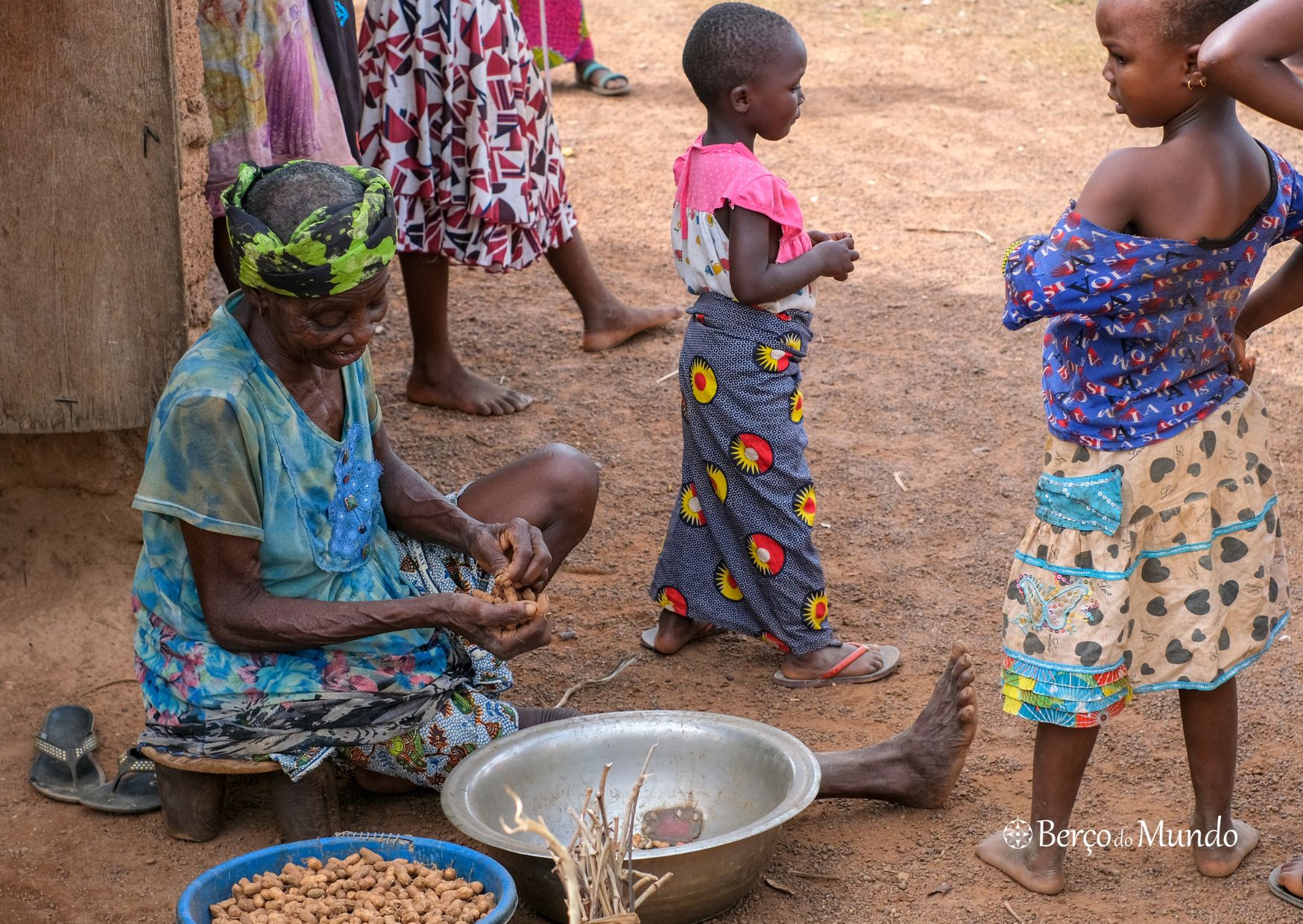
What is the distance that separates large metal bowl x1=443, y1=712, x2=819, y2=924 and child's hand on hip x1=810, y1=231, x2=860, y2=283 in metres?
1.00

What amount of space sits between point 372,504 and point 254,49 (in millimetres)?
1350

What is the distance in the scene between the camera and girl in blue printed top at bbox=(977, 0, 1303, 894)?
220 cm

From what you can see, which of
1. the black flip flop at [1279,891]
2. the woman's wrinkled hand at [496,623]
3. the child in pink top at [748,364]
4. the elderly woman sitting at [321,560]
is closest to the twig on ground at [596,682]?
the child in pink top at [748,364]

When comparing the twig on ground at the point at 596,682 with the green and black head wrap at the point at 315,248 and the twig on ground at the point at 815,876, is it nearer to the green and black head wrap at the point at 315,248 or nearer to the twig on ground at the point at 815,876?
the twig on ground at the point at 815,876

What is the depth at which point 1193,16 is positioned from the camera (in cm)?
213

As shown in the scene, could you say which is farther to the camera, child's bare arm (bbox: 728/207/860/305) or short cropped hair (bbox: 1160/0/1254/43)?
child's bare arm (bbox: 728/207/860/305)

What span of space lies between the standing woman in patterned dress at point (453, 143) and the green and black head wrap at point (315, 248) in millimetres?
1942

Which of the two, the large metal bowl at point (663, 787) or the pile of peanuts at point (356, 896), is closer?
the pile of peanuts at point (356, 896)

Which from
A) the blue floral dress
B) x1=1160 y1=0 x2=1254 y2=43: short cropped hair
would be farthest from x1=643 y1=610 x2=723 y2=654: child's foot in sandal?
x1=1160 y1=0 x2=1254 y2=43: short cropped hair

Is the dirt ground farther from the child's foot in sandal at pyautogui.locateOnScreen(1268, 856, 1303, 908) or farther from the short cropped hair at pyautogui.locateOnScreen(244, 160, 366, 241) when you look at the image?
the short cropped hair at pyautogui.locateOnScreen(244, 160, 366, 241)

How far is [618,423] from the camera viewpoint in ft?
15.1

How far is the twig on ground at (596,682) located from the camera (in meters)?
3.20

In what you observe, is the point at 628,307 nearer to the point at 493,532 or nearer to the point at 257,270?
the point at 493,532

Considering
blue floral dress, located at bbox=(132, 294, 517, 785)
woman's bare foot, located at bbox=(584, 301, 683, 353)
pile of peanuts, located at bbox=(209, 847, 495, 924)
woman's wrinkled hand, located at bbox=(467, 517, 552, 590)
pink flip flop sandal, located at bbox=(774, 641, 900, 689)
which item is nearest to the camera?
pile of peanuts, located at bbox=(209, 847, 495, 924)
